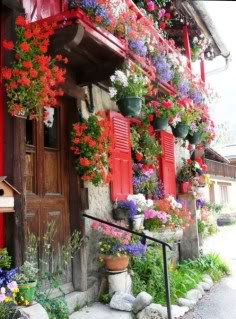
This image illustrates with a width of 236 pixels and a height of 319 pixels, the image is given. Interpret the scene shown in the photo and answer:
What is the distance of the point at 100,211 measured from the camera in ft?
19.0

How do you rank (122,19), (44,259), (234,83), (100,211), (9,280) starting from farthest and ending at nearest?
(234,83)
(100,211)
(122,19)
(44,259)
(9,280)

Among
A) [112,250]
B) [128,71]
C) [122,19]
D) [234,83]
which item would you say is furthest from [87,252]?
[234,83]

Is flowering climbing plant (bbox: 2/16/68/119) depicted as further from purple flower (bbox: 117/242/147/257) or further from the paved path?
the paved path

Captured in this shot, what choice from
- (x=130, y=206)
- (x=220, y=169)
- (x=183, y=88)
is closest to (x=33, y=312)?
(x=130, y=206)

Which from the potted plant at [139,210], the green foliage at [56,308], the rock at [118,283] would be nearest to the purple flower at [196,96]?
the potted plant at [139,210]

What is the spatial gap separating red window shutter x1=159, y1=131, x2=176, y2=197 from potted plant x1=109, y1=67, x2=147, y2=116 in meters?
2.98

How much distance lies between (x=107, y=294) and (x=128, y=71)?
3105 mm

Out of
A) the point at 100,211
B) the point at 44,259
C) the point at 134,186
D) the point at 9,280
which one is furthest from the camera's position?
the point at 134,186

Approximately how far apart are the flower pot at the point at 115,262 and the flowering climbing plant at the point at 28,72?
7.81 ft

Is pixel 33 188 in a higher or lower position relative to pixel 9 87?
lower

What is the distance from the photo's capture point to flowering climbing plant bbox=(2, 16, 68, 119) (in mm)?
3936

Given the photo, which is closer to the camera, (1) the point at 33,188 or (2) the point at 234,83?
(1) the point at 33,188

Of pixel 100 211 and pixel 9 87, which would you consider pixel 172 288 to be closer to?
pixel 100 211

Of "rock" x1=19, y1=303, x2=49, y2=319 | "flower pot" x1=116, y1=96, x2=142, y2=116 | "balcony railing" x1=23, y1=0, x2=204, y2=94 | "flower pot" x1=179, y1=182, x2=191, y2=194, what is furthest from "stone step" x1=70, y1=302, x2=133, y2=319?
"flower pot" x1=179, y1=182, x2=191, y2=194
